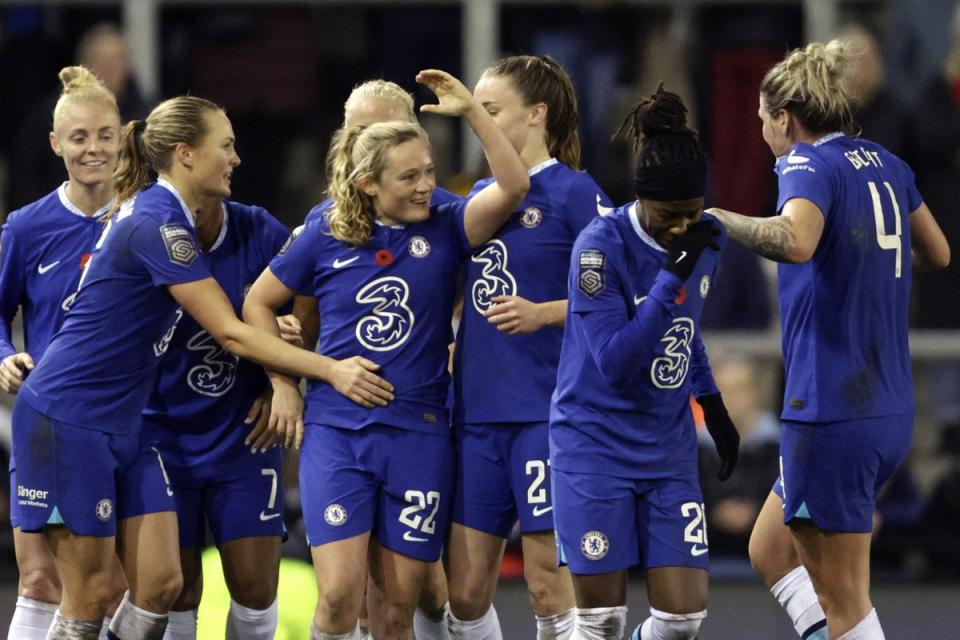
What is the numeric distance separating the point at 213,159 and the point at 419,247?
0.71 m

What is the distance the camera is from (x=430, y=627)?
629cm

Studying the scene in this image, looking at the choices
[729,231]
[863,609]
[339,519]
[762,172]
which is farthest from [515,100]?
[762,172]

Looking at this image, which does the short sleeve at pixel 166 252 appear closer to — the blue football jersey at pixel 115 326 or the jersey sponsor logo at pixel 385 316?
the blue football jersey at pixel 115 326

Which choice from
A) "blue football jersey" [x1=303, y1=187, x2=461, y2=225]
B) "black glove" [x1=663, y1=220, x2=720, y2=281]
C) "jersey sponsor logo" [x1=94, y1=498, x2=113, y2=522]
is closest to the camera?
→ "black glove" [x1=663, y1=220, x2=720, y2=281]

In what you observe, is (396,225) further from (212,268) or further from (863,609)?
(863,609)

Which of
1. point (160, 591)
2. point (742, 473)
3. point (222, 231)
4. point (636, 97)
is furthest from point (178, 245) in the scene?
point (636, 97)

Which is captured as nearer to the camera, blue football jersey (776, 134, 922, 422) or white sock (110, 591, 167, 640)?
blue football jersey (776, 134, 922, 422)

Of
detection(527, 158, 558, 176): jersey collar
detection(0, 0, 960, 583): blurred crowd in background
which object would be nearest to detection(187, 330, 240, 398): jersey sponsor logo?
detection(527, 158, 558, 176): jersey collar

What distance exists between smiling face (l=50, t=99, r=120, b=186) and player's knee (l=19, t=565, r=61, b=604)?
1.31 metres

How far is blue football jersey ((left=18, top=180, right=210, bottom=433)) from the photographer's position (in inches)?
224

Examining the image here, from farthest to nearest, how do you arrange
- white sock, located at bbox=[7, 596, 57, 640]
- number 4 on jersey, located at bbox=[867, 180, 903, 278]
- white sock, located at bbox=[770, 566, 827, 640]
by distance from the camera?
white sock, located at bbox=[7, 596, 57, 640] < white sock, located at bbox=[770, 566, 827, 640] < number 4 on jersey, located at bbox=[867, 180, 903, 278]

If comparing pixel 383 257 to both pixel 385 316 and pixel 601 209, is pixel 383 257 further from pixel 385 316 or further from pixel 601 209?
pixel 601 209

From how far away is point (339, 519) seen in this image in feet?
18.6

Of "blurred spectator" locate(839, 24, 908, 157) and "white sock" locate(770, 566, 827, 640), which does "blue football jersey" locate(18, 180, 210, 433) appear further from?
"blurred spectator" locate(839, 24, 908, 157)
